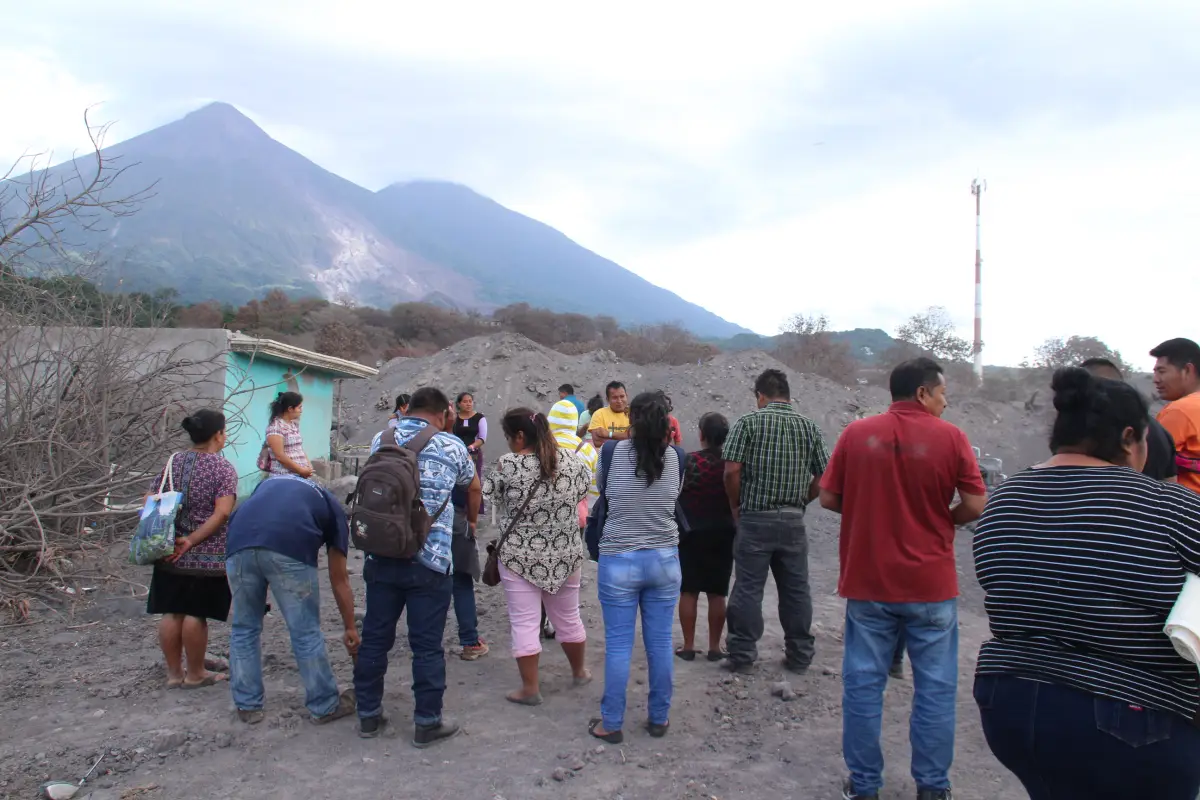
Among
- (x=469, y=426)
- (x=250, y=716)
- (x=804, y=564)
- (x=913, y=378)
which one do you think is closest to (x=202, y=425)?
(x=250, y=716)

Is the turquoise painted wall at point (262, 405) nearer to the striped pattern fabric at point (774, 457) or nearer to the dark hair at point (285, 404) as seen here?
the dark hair at point (285, 404)

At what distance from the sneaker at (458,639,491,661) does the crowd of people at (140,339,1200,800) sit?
22 millimetres

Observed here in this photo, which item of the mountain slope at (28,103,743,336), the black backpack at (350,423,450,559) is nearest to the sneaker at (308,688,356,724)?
the black backpack at (350,423,450,559)

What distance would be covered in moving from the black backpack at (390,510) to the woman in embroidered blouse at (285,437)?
2991mm

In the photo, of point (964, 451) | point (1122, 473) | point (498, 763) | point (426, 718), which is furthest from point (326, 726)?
point (1122, 473)

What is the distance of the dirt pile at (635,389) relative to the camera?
2323cm

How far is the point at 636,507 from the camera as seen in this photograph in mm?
4113

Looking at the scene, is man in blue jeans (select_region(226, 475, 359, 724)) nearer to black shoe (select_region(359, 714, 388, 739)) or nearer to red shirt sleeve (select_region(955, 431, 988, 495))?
black shoe (select_region(359, 714, 388, 739))

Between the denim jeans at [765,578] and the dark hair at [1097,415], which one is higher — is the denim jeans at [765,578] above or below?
below

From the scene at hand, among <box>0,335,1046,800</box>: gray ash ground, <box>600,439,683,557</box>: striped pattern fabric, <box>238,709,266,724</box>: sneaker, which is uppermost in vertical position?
<box>600,439,683,557</box>: striped pattern fabric

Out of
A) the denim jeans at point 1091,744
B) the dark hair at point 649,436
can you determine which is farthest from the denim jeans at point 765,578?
the denim jeans at point 1091,744

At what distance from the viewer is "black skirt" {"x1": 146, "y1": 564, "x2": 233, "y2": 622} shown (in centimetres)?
452

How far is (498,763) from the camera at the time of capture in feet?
12.4

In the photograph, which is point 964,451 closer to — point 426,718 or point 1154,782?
point 1154,782
